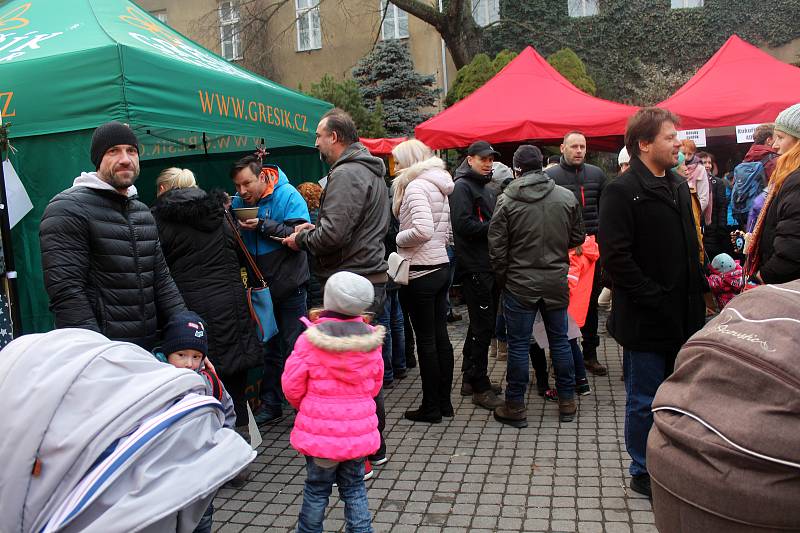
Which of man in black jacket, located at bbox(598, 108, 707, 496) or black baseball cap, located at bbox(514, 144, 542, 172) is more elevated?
A: black baseball cap, located at bbox(514, 144, 542, 172)

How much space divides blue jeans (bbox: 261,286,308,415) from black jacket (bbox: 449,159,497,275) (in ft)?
4.28

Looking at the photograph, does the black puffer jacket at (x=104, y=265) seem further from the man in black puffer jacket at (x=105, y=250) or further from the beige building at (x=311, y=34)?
the beige building at (x=311, y=34)

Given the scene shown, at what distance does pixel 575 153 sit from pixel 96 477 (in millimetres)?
5359

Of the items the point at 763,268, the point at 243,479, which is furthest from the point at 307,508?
the point at 763,268

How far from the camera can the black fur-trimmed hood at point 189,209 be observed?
14.6 ft

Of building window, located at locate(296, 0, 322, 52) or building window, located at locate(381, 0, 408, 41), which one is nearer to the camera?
building window, located at locate(381, 0, 408, 41)

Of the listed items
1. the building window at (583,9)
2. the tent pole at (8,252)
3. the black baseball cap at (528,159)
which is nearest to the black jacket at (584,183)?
the black baseball cap at (528,159)

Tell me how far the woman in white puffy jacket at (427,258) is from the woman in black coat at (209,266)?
1.19 m

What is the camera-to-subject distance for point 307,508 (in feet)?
10.7

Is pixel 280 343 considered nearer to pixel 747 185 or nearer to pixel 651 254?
pixel 651 254

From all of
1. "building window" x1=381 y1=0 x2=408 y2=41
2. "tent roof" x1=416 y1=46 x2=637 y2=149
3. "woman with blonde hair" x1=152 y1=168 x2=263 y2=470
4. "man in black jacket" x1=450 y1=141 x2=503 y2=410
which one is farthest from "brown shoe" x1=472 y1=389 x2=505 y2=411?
"building window" x1=381 y1=0 x2=408 y2=41

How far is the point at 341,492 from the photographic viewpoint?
3.34 meters

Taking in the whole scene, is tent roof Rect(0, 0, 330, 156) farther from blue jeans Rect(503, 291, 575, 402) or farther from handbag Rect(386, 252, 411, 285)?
blue jeans Rect(503, 291, 575, 402)

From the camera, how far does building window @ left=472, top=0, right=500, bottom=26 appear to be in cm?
2034
